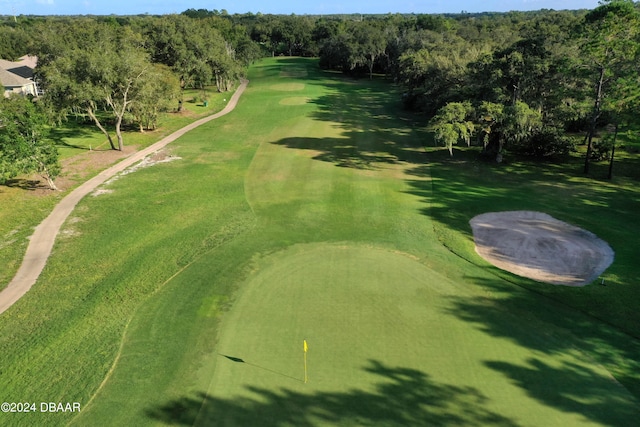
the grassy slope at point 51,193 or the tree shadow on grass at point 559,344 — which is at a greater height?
the grassy slope at point 51,193

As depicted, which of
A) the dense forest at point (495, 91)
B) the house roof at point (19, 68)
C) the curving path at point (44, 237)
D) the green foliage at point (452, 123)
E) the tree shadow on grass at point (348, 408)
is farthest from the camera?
the house roof at point (19, 68)

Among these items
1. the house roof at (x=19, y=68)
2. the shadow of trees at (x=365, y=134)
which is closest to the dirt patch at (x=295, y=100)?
the shadow of trees at (x=365, y=134)

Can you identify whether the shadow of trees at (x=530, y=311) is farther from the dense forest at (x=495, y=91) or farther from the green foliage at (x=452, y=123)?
the dense forest at (x=495, y=91)

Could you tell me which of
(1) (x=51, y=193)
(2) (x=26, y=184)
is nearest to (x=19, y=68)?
(2) (x=26, y=184)

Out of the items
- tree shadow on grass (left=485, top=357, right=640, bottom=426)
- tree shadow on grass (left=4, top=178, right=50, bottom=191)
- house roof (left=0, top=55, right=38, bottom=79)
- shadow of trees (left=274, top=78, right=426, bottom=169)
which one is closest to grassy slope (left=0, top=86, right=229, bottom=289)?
tree shadow on grass (left=4, top=178, right=50, bottom=191)

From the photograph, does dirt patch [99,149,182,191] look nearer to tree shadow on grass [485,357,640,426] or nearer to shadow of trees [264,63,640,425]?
shadow of trees [264,63,640,425]

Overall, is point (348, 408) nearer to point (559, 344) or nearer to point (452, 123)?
point (559, 344)

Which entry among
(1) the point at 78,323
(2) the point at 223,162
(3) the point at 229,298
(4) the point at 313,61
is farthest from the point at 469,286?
(4) the point at 313,61
